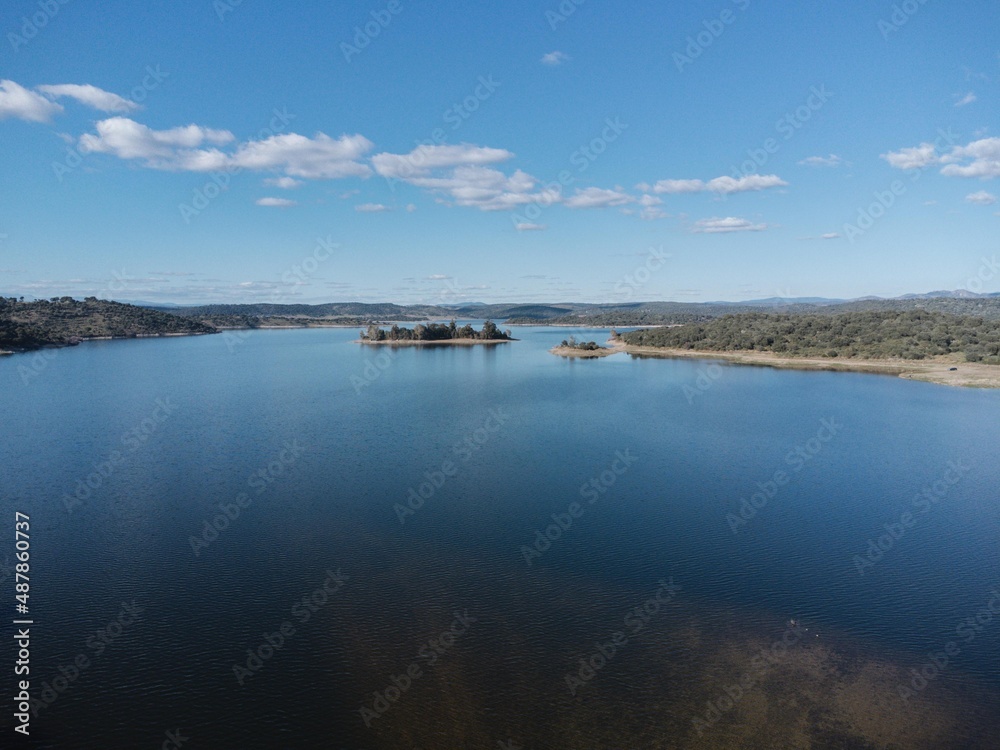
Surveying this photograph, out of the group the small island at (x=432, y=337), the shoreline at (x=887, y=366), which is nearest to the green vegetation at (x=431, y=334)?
the small island at (x=432, y=337)

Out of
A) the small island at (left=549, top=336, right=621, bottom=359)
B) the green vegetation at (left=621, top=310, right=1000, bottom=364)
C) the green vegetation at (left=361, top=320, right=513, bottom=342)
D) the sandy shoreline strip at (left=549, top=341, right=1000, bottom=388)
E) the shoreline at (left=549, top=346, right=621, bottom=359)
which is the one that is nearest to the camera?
the sandy shoreline strip at (left=549, top=341, right=1000, bottom=388)

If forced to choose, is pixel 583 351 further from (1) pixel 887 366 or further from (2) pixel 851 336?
(1) pixel 887 366

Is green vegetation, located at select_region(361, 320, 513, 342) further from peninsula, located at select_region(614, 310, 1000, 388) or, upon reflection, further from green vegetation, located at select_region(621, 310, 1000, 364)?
green vegetation, located at select_region(621, 310, 1000, 364)

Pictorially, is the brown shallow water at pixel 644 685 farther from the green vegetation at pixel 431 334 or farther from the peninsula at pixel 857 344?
the green vegetation at pixel 431 334

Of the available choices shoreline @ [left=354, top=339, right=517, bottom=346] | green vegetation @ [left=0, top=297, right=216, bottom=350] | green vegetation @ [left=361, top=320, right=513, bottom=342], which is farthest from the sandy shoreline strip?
green vegetation @ [left=0, top=297, right=216, bottom=350]

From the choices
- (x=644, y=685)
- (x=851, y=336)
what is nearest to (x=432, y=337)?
(x=851, y=336)

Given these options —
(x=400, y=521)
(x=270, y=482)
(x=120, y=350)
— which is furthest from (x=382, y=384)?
(x=120, y=350)

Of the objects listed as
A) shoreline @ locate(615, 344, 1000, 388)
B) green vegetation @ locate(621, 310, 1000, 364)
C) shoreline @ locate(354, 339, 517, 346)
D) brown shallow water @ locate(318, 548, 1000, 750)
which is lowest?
A: brown shallow water @ locate(318, 548, 1000, 750)

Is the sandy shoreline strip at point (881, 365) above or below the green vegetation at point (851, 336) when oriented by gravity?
below
